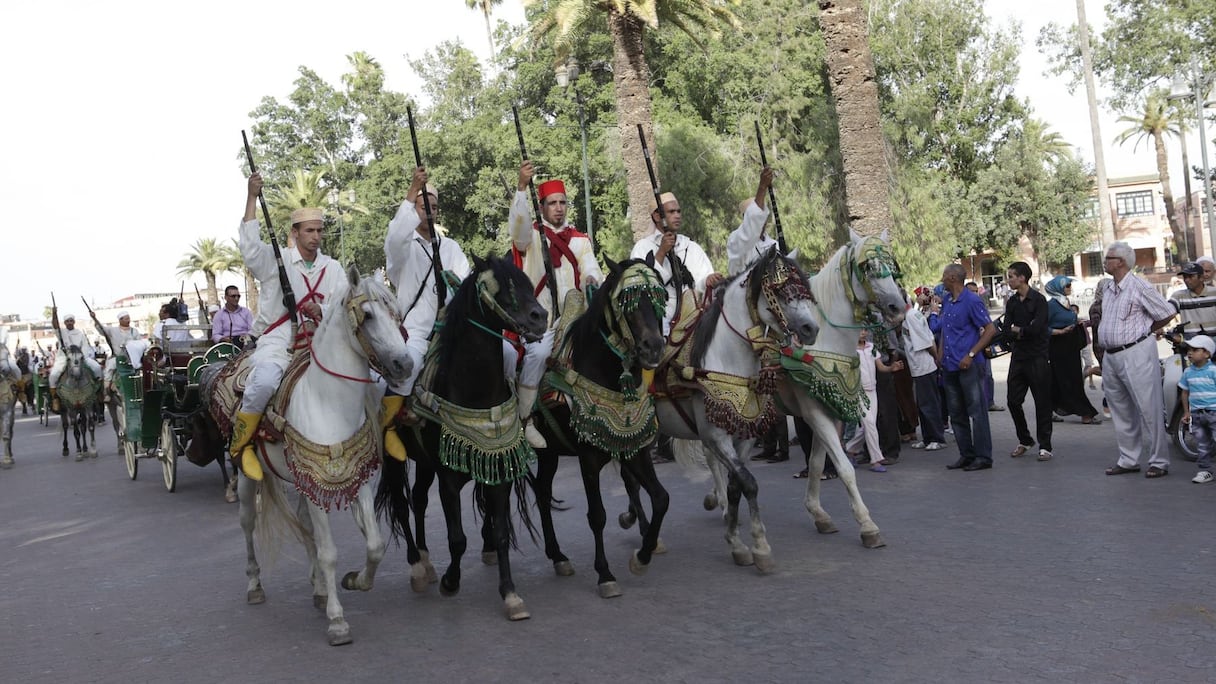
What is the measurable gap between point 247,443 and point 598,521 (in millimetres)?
2269

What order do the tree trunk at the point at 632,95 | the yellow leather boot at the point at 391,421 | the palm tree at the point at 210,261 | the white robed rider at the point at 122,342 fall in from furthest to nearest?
the palm tree at the point at 210,261, the tree trunk at the point at 632,95, the white robed rider at the point at 122,342, the yellow leather boot at the point at 391,421

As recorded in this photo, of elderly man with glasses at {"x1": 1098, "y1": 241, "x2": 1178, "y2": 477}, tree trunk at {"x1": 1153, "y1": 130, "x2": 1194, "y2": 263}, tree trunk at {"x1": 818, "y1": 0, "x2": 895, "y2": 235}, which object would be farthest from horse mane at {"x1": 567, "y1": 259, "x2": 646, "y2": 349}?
tree trunk at {"x1": 1153, "y1": 130, "x2": 1194, "y2": 263}

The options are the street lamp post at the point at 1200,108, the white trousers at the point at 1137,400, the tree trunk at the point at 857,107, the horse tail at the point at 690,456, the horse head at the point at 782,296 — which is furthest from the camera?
the street lamp post at the point at 1200,108

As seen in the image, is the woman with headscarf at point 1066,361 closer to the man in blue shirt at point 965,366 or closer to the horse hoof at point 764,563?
the man in blue shirt at point 965,366

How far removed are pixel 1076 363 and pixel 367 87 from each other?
4896cm

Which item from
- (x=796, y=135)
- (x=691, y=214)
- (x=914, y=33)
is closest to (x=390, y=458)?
(x=691, y=214)

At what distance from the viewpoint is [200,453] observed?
9586 millimetres

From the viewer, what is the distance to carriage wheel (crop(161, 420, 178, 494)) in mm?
13000

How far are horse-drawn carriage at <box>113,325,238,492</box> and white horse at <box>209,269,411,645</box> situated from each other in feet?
17.6

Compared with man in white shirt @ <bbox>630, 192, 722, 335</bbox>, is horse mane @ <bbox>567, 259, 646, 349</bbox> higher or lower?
lower

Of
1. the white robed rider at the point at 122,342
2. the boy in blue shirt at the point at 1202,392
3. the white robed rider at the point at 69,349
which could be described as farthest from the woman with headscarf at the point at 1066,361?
the white robed rider at the point at 69,349

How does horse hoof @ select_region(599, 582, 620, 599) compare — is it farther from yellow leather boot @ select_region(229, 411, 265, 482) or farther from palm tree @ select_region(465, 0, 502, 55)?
palm tree @ select_region(465, 0, 502, 55)

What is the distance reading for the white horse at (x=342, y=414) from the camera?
5.88 m

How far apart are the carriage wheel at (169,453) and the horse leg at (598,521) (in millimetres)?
8019
